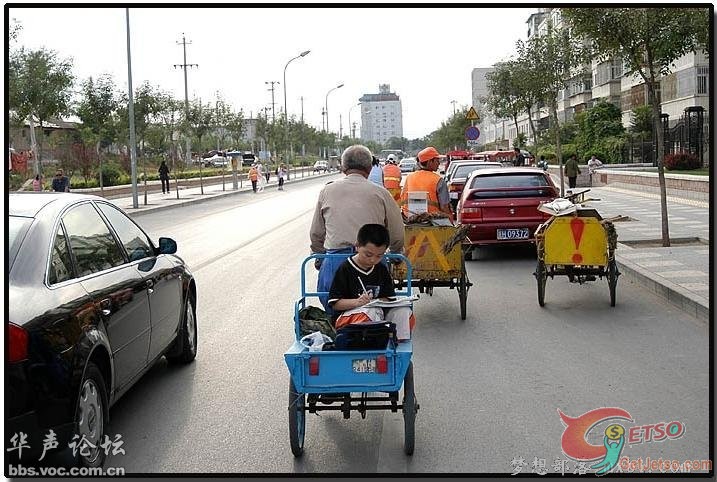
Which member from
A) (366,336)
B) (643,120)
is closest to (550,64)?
(366,336)

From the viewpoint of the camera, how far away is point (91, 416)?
5.19m

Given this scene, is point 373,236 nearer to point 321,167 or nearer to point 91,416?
point 91,416

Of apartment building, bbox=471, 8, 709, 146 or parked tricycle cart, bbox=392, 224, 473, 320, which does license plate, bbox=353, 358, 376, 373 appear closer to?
parked tricycle cart, bbox=392, 224, 473, 320

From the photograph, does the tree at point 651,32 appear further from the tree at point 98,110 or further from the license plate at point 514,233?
the tree at point 98,110

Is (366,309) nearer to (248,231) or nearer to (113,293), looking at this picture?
(113,293)

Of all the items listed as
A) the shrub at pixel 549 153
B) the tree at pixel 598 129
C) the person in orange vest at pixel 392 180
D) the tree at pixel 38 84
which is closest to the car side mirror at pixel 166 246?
the person in orange vest at pixel 392 180

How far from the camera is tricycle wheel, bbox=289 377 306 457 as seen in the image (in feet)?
17.5

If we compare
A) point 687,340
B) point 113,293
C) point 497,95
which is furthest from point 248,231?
point 497,95

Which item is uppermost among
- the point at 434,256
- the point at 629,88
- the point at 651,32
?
the point at 629,88

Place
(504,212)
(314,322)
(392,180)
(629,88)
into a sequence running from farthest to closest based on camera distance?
(629,88), (392,180), (504,212), (314,322)

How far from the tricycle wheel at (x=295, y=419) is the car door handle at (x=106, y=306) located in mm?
1214

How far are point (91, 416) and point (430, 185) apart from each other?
21.9 ft

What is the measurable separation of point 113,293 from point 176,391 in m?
1.48

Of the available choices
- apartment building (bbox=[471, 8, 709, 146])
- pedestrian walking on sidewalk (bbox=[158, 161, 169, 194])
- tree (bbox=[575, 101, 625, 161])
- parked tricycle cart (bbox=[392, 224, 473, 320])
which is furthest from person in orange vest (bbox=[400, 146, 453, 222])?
tree (bbox=[575, 101, 625, 161])
